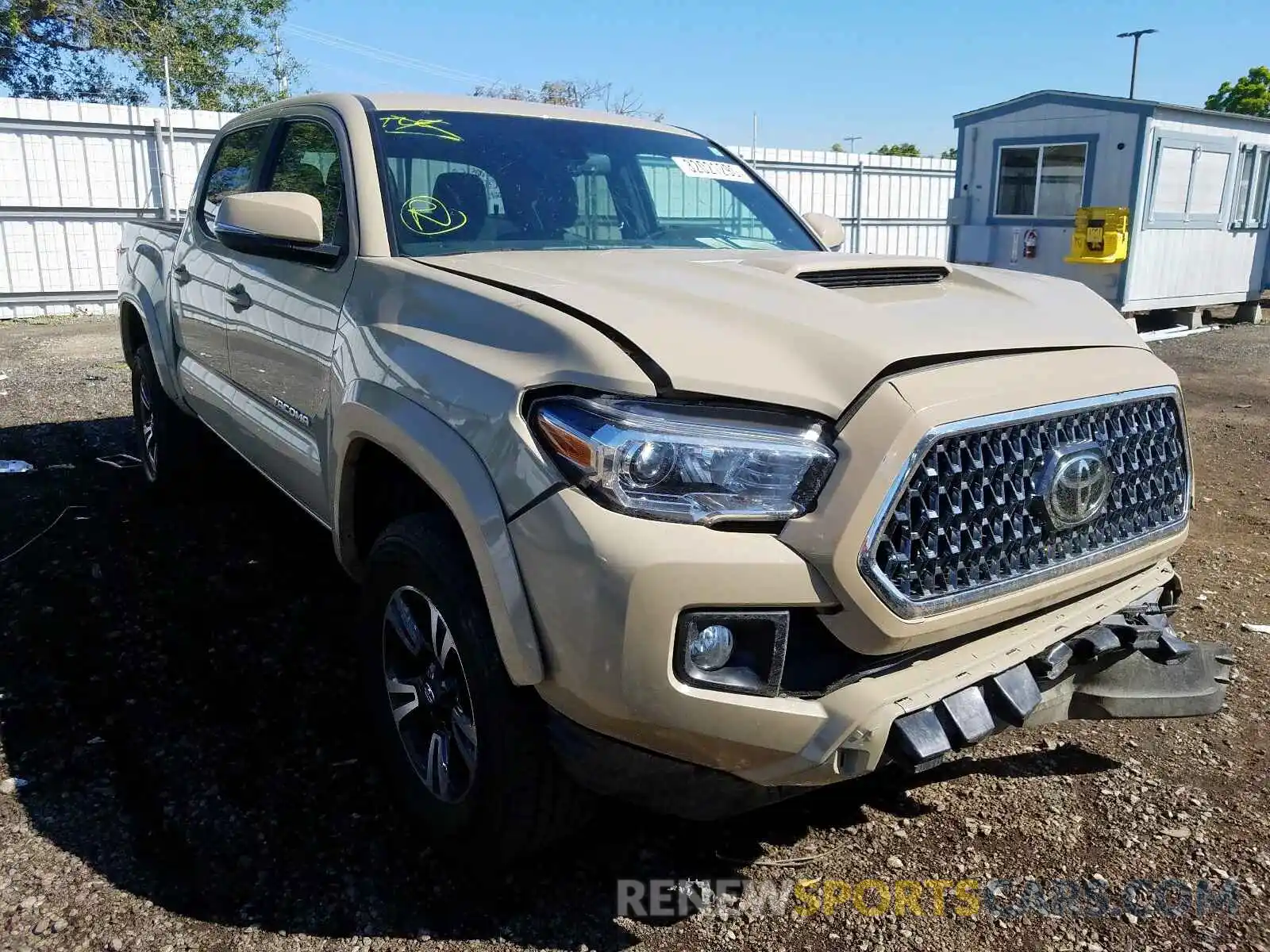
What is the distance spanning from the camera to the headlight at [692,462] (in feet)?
6.28

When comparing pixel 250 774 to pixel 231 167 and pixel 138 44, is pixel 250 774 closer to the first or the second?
pixel 231 167

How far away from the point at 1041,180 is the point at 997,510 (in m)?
13.5

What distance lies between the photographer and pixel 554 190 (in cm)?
330

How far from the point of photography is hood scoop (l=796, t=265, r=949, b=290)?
8.61 ft

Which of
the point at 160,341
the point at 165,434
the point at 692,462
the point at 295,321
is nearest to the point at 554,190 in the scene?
the point at 295,321

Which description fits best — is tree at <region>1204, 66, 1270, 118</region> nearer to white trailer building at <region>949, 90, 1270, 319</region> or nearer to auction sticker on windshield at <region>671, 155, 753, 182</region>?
white trailer building at <region>949, 90, 1270, 319</region>

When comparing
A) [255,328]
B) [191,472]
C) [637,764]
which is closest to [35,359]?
[191,472]

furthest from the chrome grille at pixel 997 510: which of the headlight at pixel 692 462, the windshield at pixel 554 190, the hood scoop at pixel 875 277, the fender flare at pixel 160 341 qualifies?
the fender flare at pixel 160 341

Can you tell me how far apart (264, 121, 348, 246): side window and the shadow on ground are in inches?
61.0

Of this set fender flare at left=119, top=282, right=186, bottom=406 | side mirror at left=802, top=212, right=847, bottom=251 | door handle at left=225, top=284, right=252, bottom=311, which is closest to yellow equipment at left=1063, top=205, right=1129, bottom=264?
side mirror at left=802, top=212, right=847, bottom=251

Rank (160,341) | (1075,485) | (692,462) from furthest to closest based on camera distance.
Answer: (160,341) < (1075,485) < (692,462)

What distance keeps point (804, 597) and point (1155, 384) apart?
115cm

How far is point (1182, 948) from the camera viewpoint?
2.27 meters

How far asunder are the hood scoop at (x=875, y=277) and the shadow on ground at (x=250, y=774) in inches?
55.8
